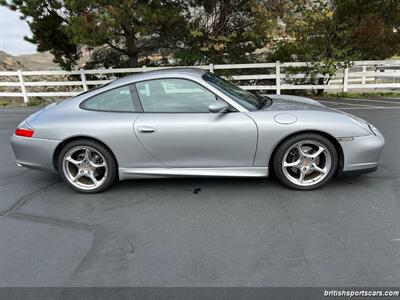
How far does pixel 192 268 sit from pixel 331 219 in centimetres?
142

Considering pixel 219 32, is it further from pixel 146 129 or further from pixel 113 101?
pixel 146 129

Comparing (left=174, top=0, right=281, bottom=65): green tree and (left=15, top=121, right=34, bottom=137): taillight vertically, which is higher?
(left=174, top=0, right=281, bottom=65): green tree

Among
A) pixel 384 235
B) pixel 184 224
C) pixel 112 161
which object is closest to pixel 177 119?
pixel 112 161

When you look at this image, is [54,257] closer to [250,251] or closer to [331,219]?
[250,251]

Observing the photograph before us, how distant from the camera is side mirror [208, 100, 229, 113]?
3.46 meters

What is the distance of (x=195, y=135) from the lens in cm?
354

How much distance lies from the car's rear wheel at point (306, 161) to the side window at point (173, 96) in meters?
0.97

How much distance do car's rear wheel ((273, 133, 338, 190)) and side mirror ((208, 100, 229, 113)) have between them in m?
0.71

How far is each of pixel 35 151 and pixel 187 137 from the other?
180cm

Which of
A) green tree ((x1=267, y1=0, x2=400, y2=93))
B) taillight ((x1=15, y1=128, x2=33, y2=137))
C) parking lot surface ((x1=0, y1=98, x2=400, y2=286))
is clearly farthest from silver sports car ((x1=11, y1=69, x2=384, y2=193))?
green tree ((x1=267, y1=0, x2=400, y2=93))

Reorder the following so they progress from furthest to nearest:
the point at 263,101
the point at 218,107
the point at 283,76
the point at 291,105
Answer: the point at 283,76 < the point at 263,101 < the point at 291,105 < the point at 218,107

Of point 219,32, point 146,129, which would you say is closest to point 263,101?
point 146,129

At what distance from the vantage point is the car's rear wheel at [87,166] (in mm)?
3736

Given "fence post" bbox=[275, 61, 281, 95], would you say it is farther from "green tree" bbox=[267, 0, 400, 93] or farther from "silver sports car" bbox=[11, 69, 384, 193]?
"silver sports car" bbox=[11, 69, 384, 193]
